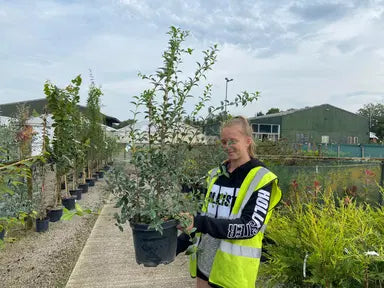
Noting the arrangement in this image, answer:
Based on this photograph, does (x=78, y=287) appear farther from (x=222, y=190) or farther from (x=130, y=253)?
(x=222, y=190)

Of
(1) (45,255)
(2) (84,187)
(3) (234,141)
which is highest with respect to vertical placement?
(3) (234,141)

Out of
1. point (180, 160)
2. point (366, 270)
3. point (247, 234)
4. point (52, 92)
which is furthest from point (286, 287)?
point (52, 92)

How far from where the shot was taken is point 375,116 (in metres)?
64.4

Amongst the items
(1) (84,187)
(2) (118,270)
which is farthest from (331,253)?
(1) (84,187)

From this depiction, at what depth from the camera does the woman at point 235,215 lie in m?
1.61

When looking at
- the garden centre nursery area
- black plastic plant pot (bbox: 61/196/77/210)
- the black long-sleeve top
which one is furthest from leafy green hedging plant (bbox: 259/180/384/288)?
black plastic plant pot (bbox: 61/196/77/210)

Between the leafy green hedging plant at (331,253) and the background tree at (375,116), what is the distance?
198ft

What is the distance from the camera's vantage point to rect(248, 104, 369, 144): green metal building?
33.2 meters

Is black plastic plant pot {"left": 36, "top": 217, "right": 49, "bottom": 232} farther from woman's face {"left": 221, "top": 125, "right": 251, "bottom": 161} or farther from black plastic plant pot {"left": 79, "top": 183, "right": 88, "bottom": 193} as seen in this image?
woman's face {"left": 221, "top": 125, "right": 251, "bottom": 161}

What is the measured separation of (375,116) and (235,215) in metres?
72.5

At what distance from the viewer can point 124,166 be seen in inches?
64.7

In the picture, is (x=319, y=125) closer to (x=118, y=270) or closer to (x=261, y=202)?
(x=118, y=270)

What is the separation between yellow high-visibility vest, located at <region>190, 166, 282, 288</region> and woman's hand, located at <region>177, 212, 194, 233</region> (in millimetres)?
143

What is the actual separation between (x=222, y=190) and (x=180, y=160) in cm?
31
